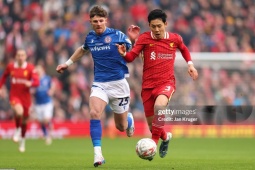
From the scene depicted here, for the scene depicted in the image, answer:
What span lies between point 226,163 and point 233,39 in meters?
18.7

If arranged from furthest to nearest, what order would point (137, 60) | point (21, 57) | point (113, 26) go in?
point (113, 26) < point (137, 60) < point (21, 57)

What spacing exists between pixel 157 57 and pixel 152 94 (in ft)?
2.09

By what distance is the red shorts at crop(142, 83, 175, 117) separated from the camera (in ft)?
44.4

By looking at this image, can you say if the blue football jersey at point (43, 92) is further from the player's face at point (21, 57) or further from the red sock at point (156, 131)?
the red sock at point (156, 131)

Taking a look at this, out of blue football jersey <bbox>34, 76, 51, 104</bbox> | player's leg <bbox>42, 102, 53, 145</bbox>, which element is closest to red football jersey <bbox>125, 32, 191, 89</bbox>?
player's leg <bbox>42, 102, 53, 145</bbox>

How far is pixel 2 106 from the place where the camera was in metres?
29.5

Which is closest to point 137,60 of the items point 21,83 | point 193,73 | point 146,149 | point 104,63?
point 21,83

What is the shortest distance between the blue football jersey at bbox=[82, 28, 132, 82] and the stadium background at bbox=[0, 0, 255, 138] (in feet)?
45.0

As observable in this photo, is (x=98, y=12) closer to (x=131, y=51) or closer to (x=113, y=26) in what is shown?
(x=131, y=51)

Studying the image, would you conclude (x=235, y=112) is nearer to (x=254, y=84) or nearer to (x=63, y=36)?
(x=254, y=84)

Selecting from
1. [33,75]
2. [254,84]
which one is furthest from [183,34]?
[33,75]

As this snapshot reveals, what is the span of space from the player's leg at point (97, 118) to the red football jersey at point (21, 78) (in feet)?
Result: 24.0

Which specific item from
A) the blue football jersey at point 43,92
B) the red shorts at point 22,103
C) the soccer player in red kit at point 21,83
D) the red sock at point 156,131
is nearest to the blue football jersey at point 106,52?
the red sock at point 156,131

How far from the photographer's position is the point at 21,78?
21609 millimetres
